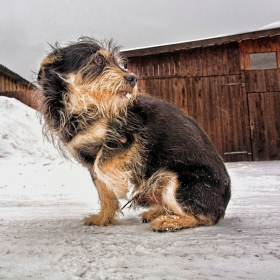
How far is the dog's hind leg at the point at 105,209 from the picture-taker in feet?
10.1

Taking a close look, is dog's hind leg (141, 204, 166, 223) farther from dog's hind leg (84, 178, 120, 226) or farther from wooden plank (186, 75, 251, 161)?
wooden plank (186, 75, 251, 161)

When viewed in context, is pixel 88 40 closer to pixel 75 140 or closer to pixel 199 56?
pixel 75 140

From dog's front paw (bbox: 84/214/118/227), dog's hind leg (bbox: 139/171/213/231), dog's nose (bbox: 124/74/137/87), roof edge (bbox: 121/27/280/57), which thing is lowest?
dog's front paw (bbox: 84/214/118/227)

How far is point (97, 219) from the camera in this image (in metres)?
3.11

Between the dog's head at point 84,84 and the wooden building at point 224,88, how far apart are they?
32.3 ft

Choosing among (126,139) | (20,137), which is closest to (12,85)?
(20,137)

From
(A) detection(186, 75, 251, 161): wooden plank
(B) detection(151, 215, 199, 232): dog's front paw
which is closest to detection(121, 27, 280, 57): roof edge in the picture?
(A) detection(186, 75, 251, 161): wooden plank

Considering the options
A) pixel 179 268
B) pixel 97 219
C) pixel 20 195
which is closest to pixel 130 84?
pixel 97 219

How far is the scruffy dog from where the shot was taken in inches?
106

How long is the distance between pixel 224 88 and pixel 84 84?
10804 millimetres

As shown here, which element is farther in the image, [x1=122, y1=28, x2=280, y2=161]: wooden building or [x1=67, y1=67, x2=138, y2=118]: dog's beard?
[x1=122, y1=28, x2=280, y2=161]: wooden building

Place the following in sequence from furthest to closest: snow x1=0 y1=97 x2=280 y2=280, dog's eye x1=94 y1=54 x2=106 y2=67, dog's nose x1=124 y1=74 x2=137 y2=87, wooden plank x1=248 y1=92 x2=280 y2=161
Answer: wooden plank x1=248 y1=92 x2=280 y2=161 → dog's eye x1=94 y1=54 x2=106 y2=67 → dog's nose x1=124 y1=74 x2=137 y2=87 → snow x1=0 y1=97 x2=280 y2=280

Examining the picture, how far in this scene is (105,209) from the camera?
3.12 metres

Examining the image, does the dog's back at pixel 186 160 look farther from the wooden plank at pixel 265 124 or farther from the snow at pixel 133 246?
the wooden plank at pixel 265 124
